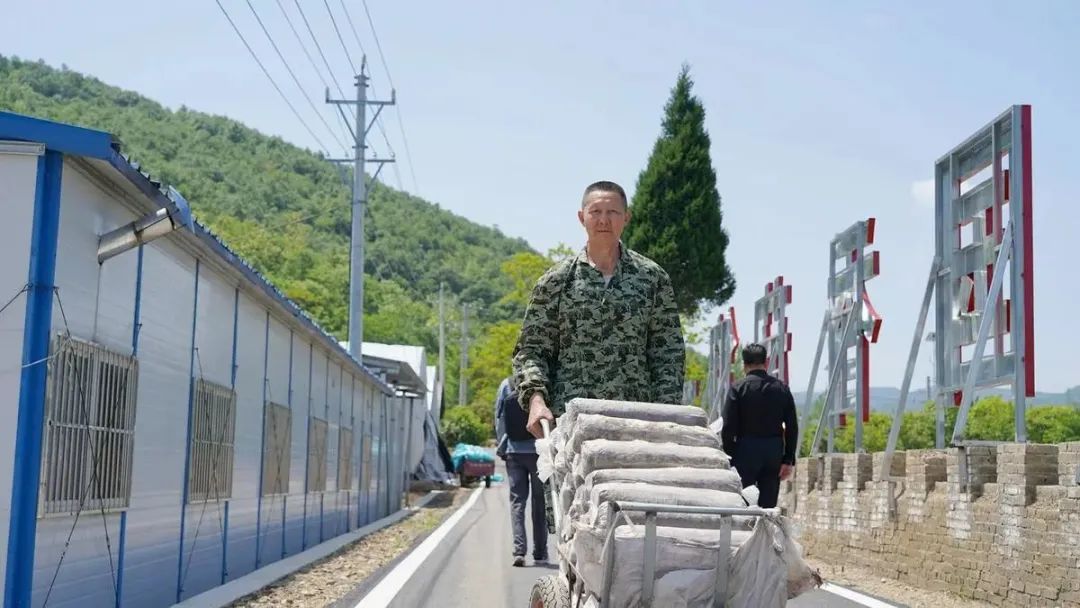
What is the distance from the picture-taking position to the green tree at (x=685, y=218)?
57688mm

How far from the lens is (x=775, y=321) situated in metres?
25.5

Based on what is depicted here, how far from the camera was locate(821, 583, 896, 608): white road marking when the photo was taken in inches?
391

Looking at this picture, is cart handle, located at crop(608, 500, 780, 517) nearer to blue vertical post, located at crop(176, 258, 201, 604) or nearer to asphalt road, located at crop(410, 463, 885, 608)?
asphalt road, located at crop(410, 463, 885, 608)

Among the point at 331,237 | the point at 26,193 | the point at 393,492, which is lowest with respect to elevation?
the point at 393,492

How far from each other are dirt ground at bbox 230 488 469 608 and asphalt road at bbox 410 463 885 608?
81cm

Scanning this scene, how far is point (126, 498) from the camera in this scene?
334 inches

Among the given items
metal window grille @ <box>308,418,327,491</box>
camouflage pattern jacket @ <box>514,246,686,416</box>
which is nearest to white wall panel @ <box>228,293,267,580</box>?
metal window grille @ <box>308,418,327,491</box>

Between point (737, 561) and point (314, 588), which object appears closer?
point (737, 561)

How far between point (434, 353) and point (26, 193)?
405 ft

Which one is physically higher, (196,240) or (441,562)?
(196,240)

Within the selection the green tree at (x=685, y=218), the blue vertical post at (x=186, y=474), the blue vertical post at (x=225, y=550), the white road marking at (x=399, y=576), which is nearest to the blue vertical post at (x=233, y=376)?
the blue vertical post at (x=225, y=550)

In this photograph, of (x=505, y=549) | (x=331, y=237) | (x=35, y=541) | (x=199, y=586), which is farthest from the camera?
(x=331, y=237)

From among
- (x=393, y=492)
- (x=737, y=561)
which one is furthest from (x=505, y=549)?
(x=393, y=492)

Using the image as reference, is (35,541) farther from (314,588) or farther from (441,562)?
(441,562)
